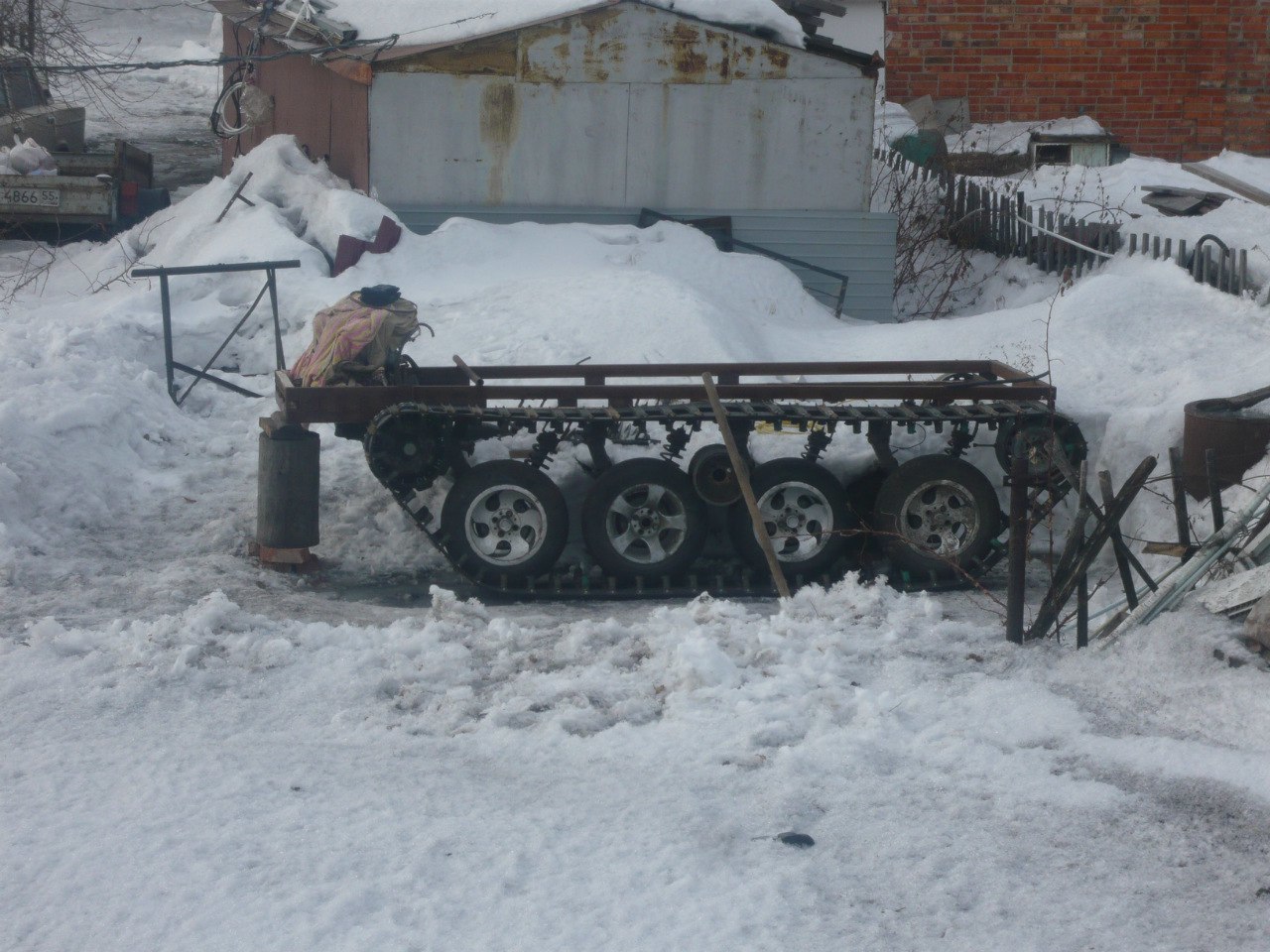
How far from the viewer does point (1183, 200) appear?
46.7 feet

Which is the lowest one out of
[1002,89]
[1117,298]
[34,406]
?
[34,406]

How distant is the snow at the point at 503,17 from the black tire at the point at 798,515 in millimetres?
6981

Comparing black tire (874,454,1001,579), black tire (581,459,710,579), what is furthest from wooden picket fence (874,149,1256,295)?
black tire (581,459,710,579)

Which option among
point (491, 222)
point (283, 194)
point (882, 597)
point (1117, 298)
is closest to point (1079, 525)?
point (882, 597)

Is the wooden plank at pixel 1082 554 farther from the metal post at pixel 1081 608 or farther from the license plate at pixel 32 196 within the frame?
the license plate at pixel 32 196

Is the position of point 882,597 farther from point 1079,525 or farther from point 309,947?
point 309,947

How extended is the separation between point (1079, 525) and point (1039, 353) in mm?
4805

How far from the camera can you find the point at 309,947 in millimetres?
4039

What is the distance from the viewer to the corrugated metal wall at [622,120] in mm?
13711

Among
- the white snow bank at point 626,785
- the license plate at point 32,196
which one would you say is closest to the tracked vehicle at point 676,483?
the white snow bank at point 626,785

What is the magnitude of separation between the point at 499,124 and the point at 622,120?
3.98ft

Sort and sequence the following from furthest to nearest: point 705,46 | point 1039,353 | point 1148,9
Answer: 1. point 1148,9
2. point 705,46
3. point 1039,353

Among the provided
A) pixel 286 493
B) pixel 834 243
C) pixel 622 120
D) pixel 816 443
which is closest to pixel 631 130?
pixel 622 120

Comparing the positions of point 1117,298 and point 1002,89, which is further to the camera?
point 1002,89
